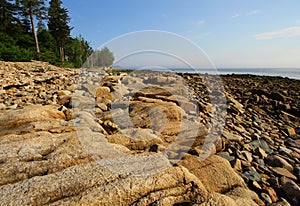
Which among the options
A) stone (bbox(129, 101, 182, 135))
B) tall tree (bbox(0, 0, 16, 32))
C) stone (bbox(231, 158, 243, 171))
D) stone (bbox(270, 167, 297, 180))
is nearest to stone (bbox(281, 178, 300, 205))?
stone (bbox(270, 167, 297, 180))

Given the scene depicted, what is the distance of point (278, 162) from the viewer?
11.5ft

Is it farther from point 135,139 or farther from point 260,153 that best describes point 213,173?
point 260,153

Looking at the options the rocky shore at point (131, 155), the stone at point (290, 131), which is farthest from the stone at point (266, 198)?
the stone at point (290, 131)

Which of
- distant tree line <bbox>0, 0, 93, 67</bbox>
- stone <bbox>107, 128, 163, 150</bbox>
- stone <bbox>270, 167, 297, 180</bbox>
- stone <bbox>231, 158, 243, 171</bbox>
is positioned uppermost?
distant tree line <bbox>0, 0, 93, 67</bbox>

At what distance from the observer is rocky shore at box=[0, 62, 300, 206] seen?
5.72 feet

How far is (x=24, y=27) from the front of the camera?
31344 millimetres

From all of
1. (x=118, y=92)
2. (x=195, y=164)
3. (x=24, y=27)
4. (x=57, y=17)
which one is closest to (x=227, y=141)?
(x=195, y=164)

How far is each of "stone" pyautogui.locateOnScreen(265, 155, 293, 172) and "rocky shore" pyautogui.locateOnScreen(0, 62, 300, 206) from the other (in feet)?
0.08

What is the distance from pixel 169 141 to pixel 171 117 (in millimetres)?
767

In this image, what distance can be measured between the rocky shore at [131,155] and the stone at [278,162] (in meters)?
0.02

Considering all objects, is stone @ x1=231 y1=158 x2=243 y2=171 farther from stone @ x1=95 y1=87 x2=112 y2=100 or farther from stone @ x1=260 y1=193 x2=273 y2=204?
stone @ x1=95 y1=87 x2=112 y2=100

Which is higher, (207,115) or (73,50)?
(73,50)

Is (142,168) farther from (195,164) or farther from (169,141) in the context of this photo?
(169,141)

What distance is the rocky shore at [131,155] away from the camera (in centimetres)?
174
